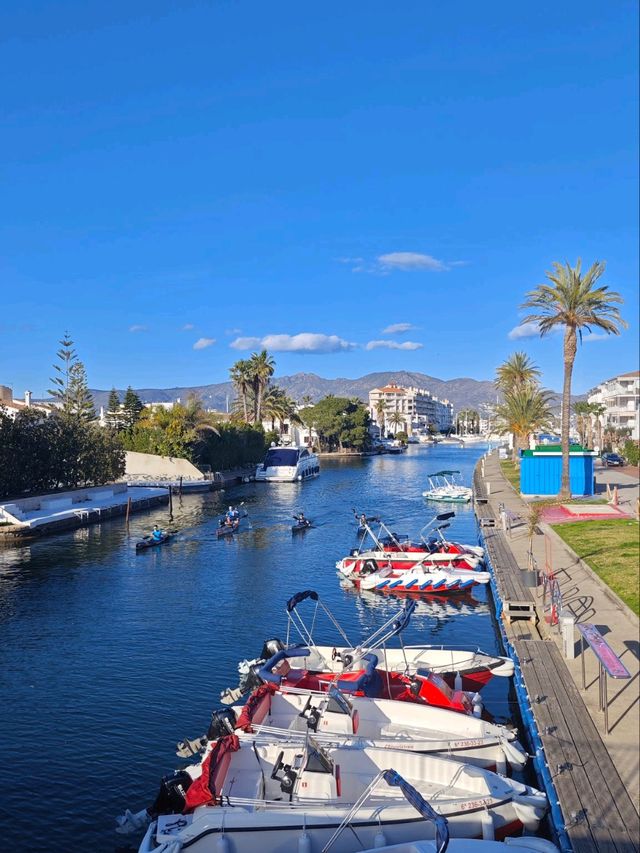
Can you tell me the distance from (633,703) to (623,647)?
345cm

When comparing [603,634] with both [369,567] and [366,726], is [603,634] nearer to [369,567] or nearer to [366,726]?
[366,726]

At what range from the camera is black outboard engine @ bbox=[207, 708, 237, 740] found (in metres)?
15.3

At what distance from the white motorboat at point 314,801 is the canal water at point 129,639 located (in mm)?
2066

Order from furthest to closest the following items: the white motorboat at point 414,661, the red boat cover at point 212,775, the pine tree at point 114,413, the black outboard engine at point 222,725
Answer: the pine tree at point 114,413 → the white motorboat at point 414,661 → the black outboard engine at point 222,725 → the red boat cover at point 212,775

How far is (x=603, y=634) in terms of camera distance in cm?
1869

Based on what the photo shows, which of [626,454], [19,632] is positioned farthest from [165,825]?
[626,454]

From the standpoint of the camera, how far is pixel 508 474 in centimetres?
8006

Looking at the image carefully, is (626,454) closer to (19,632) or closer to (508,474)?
(508,474)

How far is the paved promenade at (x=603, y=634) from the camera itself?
41.9 ft

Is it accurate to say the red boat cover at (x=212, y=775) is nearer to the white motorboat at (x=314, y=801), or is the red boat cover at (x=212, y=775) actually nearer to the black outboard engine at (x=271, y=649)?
the white motorboat at (x=314, y=801)

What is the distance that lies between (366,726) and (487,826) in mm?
4399

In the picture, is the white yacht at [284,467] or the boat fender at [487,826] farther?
the white yacht at [284,467]

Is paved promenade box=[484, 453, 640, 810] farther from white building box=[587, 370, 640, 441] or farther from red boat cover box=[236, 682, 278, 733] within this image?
white building box=[587, 370, 640, 441]


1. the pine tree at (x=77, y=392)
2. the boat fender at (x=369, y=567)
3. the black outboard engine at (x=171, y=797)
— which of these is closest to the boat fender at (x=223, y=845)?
the black outboard engine at (x=171, y=797)
